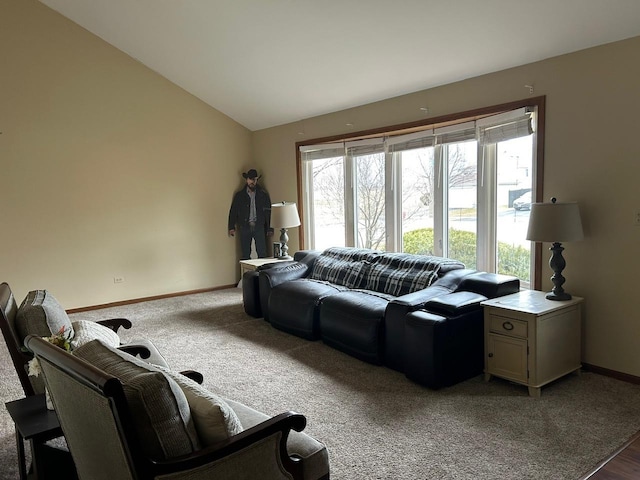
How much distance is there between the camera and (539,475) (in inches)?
86.2

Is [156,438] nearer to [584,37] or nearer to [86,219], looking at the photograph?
[584,37]

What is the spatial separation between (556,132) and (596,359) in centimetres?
168

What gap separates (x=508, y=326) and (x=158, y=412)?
2475mm

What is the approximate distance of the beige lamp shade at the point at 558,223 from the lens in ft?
10.3

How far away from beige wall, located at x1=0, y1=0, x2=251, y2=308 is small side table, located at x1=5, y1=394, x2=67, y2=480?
3694 millimetres

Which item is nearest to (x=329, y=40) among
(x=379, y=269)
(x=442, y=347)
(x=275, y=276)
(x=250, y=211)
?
(x=379, y=269)

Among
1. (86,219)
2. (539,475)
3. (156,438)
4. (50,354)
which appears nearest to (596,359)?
(539,475)

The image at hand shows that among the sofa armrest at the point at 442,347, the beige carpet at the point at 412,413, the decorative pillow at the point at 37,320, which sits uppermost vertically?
the decorative pillow at the point at 37,320

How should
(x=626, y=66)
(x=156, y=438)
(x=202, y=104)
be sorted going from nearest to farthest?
(x=156, y=438) → (x=626, y=66) → (x=202, y=104)

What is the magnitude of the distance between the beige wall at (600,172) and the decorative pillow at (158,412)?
3033 millimetres

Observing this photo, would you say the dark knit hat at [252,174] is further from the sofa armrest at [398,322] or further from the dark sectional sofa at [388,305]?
the sofa armrest at [398,322]

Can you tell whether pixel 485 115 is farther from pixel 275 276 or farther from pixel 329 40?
pixel 275 276

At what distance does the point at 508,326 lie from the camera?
10.2 ft

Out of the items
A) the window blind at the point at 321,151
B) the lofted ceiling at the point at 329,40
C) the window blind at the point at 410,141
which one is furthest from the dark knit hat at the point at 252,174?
the window blind at the point at 410,141
